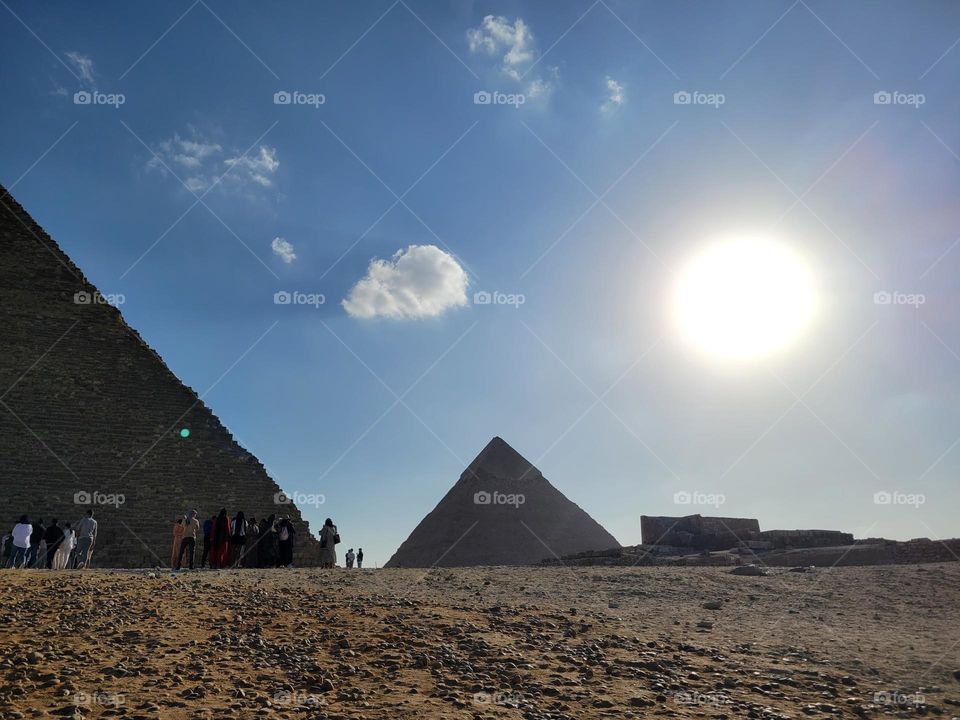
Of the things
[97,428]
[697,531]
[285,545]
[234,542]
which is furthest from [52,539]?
[697,531]

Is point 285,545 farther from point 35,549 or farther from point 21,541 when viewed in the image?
point 35,549

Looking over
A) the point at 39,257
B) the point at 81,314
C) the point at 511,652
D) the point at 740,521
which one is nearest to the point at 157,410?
the point at 81,314

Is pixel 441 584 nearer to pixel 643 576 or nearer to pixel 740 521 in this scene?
pixel 643 576

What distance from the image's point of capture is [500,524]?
30.4m

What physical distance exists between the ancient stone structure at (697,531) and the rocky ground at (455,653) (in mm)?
11627

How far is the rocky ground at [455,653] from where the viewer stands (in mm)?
4586

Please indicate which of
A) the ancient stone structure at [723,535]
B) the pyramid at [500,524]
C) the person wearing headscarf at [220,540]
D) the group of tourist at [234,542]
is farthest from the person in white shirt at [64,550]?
the ancient stone structure at [723,535]

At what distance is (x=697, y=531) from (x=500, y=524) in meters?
10.8

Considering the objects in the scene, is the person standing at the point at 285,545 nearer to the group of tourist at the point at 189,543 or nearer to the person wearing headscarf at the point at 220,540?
the group of tourist at the point at 189,543

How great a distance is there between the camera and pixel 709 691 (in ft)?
16.8

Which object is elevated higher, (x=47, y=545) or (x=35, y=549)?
(x=47, y=545)

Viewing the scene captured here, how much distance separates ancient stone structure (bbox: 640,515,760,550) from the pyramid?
7.71 meters

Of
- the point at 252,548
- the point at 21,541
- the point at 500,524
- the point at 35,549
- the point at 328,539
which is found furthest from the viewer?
the point at 500,524

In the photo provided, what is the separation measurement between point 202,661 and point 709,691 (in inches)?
152
